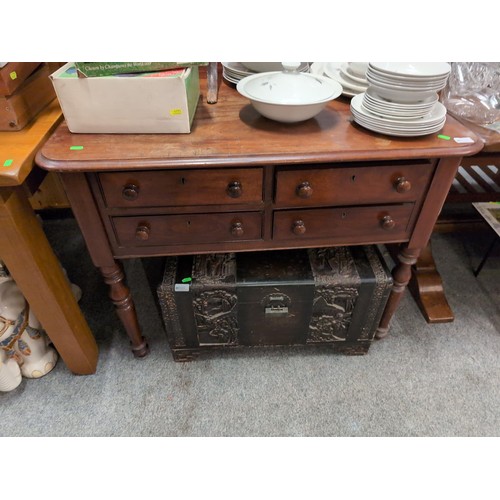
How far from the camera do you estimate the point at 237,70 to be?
3.29ft

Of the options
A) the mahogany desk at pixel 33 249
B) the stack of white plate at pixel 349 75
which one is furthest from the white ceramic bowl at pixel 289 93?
the mahogany desk at pixel 33 249

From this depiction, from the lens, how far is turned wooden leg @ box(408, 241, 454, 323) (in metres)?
1.36

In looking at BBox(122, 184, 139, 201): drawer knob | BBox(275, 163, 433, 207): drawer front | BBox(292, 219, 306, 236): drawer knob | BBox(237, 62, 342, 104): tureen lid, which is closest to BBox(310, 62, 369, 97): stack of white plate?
BBox(237, 62, 342, 104): tureen lid

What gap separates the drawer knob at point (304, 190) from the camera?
0.81 m

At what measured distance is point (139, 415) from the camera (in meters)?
1.09

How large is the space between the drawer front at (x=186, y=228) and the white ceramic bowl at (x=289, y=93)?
0.78ft

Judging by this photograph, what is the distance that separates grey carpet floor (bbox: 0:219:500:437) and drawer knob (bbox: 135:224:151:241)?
56 centimetres

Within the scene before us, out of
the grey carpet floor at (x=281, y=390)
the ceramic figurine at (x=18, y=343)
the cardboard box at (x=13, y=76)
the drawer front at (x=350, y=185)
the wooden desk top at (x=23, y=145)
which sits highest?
the cardboard box at (x=13, y=76)

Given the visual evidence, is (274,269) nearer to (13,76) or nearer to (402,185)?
(402,185)

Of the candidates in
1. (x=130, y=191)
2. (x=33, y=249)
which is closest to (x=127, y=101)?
(x=130, y=191)

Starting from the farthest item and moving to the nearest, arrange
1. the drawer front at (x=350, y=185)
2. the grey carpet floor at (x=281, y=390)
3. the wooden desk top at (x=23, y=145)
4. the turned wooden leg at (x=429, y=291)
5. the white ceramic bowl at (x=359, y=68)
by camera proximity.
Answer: the turned wooden leg at (x=429, y=291) → the grey carpet floor at (x=281, y=390) → the white ceramic bowl at (x=359, y=68) → the drawer front at (x=350, y=185) → the wooden desk top at (x=23, y=145)

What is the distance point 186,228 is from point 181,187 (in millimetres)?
115

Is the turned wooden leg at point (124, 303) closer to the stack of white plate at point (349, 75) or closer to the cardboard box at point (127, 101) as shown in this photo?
the cardboard box at point (127, 101)
